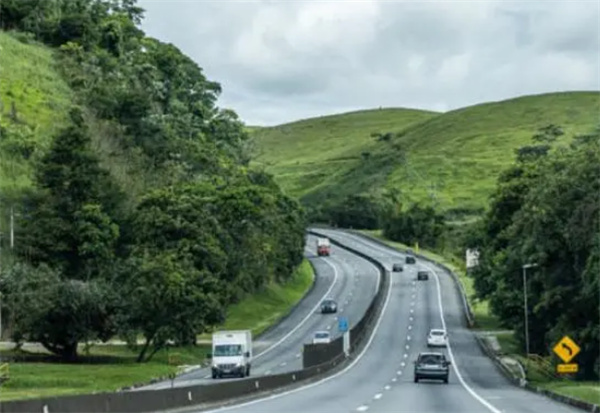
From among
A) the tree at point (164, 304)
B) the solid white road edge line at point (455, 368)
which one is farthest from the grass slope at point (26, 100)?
the solid white road edge line at point (455, 368)

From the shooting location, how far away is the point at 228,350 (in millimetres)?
64062

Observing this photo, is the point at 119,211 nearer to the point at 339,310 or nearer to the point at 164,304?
the point at 164,304

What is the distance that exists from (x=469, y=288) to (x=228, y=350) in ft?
206

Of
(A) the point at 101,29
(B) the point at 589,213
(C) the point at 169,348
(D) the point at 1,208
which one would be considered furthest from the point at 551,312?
(A) the point at 101,29

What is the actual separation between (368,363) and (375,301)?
33.9m

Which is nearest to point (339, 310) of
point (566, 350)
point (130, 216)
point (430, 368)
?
point (130, 216)

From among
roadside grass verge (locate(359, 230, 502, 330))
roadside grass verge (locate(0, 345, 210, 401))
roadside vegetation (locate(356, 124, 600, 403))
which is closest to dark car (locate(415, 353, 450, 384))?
roadside vegetation (locate(356, 124, 600, 403))

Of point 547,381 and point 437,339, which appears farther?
point 437,339

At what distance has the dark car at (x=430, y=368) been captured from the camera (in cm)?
5547

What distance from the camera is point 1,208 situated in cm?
8681

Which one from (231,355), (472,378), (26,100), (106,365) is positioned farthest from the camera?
(26,100)

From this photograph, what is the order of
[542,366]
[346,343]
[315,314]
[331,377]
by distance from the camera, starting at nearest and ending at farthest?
1. [331,377]
2. [542,366]
3. [346,343]
4. [315,314]

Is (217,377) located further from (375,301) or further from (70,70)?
(70,70)

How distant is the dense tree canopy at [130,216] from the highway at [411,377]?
12.9 meters
